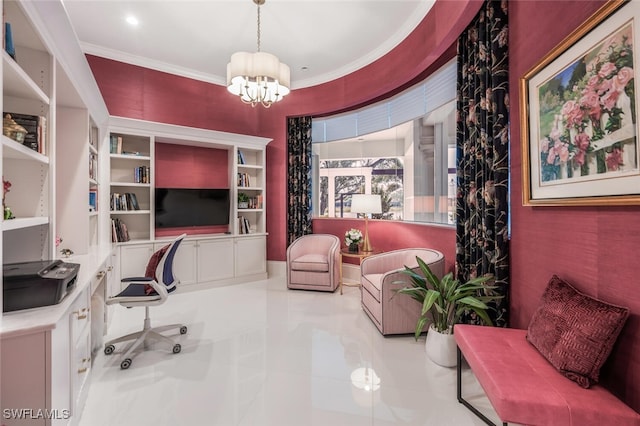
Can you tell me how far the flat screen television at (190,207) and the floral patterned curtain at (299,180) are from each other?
3.60 feet

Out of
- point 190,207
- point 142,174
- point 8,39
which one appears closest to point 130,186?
point 142,174

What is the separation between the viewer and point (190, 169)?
187 inches

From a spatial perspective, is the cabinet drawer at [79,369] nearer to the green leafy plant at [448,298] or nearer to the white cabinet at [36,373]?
the white cabinet at [36,373]

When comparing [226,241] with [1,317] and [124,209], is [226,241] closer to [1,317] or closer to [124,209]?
[124,209]

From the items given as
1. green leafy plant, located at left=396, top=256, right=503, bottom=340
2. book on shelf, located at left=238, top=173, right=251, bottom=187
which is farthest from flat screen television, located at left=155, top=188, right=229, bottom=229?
green leafy plant, located at left=396, top=256, right=503, bottom=340

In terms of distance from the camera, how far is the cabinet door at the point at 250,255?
4820 mm

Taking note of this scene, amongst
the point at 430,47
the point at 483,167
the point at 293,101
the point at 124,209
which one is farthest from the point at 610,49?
the point at 124,209

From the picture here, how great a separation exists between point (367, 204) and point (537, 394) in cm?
305

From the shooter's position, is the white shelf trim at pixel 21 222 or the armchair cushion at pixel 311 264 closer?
the white shelf trim at pixel 21 222

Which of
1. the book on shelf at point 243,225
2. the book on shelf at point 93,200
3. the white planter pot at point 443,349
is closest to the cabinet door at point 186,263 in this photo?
the book on shelf at point 243,225

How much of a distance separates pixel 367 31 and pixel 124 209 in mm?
3953

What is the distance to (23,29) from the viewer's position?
169 centimetres

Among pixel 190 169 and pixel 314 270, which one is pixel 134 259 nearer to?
pixel 190 169

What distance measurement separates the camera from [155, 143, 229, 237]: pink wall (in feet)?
14.8
